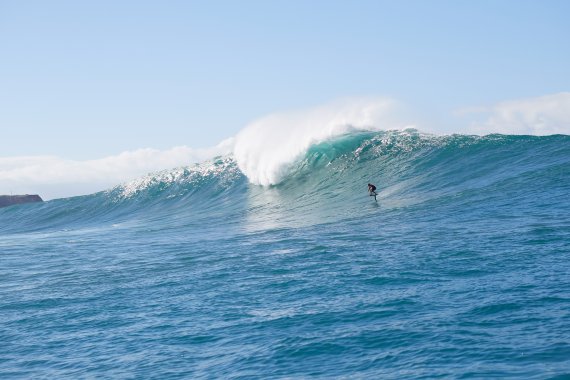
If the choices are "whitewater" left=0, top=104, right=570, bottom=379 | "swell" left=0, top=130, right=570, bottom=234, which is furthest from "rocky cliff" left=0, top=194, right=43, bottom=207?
"whitewater" left=0, top=104, right=570, bottom=379

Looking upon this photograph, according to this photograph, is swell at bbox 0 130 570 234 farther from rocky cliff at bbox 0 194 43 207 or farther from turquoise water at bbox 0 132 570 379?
rocky cliff at bbox 0 194 43 207

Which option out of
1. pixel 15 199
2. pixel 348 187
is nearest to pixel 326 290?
pixel 348 187

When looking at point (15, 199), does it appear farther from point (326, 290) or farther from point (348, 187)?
point (326, 290)

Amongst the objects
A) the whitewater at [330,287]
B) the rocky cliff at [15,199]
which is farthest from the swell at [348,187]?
the rocky cliff at [15,199]

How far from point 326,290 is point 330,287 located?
0.18m

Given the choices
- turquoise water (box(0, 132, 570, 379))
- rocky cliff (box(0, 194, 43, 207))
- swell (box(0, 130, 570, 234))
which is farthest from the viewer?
rocky cliff (box(0, 194, 43, 207))

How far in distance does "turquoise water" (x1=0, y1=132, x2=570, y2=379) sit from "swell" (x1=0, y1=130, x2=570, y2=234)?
0.18 m

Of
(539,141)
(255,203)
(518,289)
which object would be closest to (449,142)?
(539,141)

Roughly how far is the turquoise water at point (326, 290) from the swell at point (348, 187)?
7.1 inches

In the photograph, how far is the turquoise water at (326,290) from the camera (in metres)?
6.92

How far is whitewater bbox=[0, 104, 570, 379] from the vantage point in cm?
695

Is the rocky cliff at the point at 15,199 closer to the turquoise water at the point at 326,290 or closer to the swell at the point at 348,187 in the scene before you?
the swell at the point at 348,187

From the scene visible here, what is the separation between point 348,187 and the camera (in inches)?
1017

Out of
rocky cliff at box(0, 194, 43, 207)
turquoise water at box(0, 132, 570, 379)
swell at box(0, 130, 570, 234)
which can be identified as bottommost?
turquoise water at box(0, 132, 570, 379)
